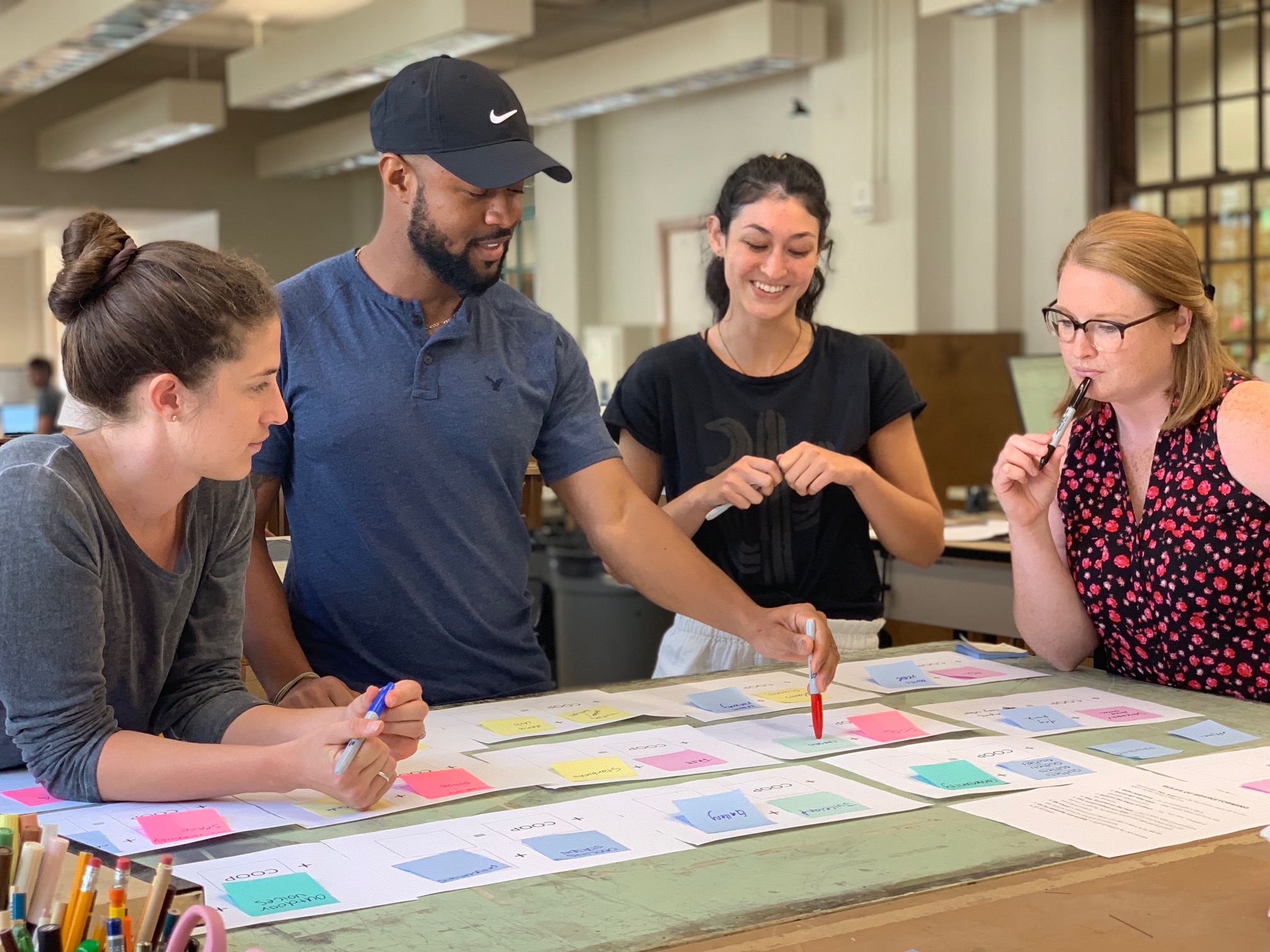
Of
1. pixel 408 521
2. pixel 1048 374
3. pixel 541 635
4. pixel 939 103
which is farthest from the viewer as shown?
pixel 939 103

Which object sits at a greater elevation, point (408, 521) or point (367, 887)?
point (408, 521)

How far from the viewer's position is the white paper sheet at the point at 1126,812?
1265 mm

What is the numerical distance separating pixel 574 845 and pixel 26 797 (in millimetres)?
569

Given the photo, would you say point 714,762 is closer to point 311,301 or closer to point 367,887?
point 367,887

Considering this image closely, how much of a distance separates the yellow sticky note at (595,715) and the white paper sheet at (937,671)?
1.07 ft

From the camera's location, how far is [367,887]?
1133mm

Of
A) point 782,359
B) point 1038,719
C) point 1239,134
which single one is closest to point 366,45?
point 1239,134

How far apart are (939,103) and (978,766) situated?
218 inches

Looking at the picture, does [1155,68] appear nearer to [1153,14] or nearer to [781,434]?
[1153,14]

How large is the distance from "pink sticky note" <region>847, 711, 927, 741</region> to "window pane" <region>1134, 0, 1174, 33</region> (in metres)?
5.13

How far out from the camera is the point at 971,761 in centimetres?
152

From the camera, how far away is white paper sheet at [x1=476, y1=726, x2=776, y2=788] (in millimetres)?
1465

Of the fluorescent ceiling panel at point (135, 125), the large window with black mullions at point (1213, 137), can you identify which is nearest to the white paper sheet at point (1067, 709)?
the large window with black mullions at point (1213, 137)

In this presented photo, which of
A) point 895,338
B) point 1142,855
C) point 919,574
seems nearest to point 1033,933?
point 1142,855
